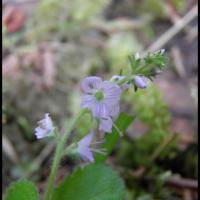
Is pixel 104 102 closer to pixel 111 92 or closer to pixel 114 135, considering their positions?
pixel 111 92

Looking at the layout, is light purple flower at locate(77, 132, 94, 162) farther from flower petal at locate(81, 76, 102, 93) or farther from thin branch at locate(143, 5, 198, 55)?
thin branch at locate(143, 5, 198, 55)

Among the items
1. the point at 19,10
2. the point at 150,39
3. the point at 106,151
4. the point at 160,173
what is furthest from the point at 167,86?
the point at 106,151

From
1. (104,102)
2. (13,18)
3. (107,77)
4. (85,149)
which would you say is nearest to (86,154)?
(85,149)

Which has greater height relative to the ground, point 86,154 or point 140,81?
point 140,81

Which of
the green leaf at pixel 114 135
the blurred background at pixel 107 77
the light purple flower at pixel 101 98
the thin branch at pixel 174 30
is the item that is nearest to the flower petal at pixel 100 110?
the light purple flower at pixel 101 98

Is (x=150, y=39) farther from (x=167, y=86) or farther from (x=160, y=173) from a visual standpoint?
(x=160, y=173)
